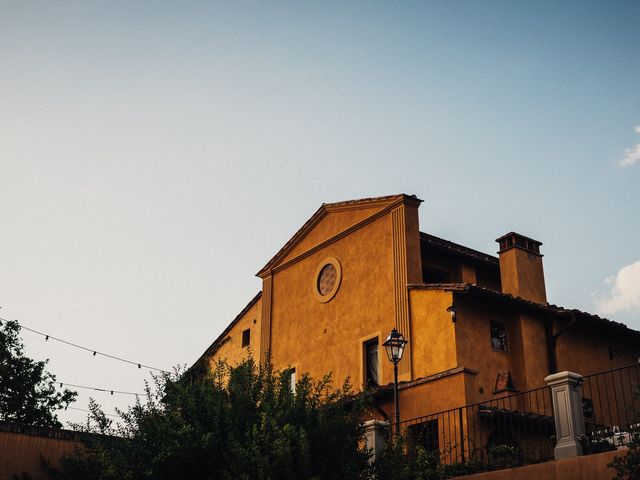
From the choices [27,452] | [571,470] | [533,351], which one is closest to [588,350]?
[533,351]

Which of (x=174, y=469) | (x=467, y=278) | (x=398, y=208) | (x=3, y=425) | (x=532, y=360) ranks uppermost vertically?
(x=398, y=208)

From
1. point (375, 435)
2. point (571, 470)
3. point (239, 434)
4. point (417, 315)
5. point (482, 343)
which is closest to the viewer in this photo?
point (571, 470)

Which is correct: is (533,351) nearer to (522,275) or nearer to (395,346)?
(522,275)

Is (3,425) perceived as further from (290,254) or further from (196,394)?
(290,254)

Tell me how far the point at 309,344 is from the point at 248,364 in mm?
11159

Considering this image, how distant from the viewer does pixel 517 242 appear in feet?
69.8

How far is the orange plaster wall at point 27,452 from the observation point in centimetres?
1486

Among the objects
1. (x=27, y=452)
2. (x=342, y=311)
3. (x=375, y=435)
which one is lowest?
(x=27, y=452)

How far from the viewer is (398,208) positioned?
72.0ft

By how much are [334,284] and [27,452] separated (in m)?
11.2

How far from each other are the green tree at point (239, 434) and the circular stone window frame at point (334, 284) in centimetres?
1077

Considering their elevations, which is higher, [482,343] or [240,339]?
[240,339]

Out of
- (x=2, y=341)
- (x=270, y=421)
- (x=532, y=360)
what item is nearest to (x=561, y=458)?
(x=270, y=421)

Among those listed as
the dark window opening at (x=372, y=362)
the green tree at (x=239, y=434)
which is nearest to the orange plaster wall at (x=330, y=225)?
the dark window opening at (x=372, y=362)
